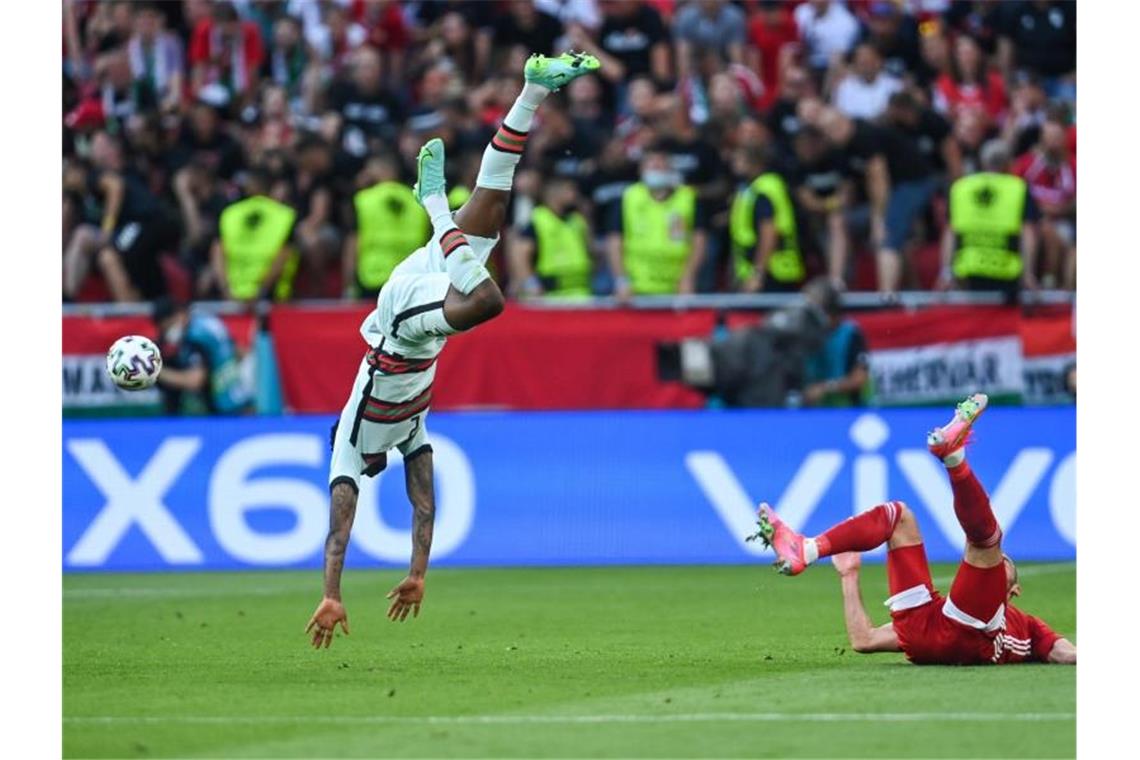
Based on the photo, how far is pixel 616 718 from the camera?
9.60 meters

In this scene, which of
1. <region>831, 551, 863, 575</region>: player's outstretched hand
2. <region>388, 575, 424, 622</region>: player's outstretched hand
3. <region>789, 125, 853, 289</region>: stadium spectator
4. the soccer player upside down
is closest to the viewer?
<region>831, 551, 863, 575</region>: player's outstretched hand

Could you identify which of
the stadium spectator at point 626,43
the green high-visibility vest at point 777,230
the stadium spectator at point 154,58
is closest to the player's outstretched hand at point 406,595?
the green high-visibility vest at point 777,230

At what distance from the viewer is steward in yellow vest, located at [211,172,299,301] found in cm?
2019

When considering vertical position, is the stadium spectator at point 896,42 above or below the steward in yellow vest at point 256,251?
above

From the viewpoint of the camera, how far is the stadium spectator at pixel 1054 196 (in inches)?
787

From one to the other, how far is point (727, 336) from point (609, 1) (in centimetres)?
515

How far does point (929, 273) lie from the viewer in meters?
20.3

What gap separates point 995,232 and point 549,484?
192 inches

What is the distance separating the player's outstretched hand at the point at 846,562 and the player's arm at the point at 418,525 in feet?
7.96

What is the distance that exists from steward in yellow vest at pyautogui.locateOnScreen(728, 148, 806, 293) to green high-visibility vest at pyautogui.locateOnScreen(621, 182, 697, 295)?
1.56 feet

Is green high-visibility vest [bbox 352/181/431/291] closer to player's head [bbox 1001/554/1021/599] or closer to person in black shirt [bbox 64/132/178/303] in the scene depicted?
person in black shirt [bbox 64/132/178/303]

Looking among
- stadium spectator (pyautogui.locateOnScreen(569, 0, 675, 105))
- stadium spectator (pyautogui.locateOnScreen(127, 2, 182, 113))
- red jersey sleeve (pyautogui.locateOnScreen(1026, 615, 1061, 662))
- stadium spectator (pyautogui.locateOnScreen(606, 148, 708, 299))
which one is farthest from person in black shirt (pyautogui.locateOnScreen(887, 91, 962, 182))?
red jersey sleeve (pyautogui.locateOnScreen(1026, 615, 1061, 662))

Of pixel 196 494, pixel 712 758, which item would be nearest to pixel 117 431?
pixel 196 494

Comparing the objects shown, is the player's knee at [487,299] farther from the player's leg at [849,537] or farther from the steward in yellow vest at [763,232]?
the steward in yellow vest at [763,232]
